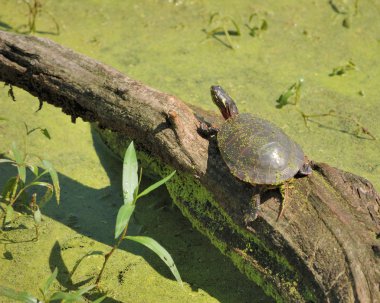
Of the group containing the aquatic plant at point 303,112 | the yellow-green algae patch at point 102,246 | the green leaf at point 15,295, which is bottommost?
the yellow-green algae patch at point 102,246

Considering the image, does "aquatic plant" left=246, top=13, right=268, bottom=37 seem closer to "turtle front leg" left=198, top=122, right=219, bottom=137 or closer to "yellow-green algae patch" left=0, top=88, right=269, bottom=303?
"yellow-green algae patch" left=0, top=88, right=269, bottom=303

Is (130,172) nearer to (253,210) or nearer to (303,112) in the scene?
(253,210)

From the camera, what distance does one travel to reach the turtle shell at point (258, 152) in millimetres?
2621

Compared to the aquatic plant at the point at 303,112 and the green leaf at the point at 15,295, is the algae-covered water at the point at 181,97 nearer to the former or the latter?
the aquatic plant at the point at 303,112

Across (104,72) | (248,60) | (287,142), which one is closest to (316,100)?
(248,60)

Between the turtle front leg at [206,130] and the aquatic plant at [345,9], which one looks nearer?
the turtle front leg at [206,130]

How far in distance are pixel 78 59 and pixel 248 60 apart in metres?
1.81

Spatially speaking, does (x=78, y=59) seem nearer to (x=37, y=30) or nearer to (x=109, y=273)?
(x=109, y=273)

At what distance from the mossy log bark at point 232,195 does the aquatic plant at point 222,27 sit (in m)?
1.80

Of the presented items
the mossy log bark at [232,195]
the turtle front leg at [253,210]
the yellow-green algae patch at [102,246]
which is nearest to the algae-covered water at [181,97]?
the yellow-green algae patch at [102,246]

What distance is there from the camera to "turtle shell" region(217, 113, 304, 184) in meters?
2.62

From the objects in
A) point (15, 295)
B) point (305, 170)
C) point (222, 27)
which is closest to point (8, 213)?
point (15, 295)

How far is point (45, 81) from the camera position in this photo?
2.93 m

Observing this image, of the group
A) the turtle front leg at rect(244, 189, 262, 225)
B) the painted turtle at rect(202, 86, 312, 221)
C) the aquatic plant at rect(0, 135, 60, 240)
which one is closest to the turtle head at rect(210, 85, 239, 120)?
the painted turtle at rect(202, 86, 312, 221)
